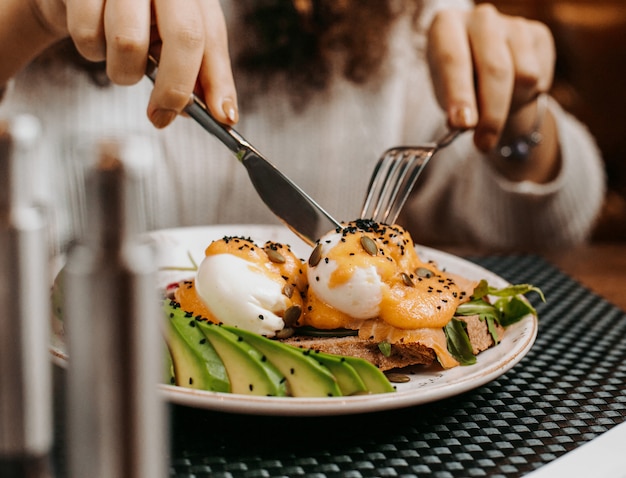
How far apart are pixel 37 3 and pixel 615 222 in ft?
7.09

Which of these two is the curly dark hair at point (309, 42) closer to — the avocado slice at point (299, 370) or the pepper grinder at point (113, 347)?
the avocado slice at point (299, 370)

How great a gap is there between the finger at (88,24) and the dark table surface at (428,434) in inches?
16.7

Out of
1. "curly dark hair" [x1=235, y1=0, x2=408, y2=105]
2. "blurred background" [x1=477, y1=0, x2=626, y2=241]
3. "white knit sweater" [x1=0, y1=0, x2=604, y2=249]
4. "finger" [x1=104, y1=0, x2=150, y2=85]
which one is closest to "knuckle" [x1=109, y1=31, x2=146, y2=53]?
"finger" [x1=104, y1=0, x2=150, y2=85]

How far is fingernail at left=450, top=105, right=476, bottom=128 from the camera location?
114cm

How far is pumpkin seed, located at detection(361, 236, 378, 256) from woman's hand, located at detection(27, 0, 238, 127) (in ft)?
0.79

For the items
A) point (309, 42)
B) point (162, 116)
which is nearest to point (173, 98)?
point (162, 116)

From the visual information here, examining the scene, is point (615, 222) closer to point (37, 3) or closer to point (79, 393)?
point (37, 3)

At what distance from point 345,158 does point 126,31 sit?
116 cm

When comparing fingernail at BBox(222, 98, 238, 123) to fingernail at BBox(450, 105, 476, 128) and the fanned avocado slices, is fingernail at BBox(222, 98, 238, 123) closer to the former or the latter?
the fanned avocado slices

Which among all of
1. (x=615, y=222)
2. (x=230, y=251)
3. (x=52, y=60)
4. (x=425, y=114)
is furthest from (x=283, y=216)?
(x=615, y=222)

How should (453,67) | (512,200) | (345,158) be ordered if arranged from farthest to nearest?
(345,158) < (512,200) < (453,67)

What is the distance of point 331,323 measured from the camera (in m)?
0.80

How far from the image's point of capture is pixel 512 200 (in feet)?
5.91

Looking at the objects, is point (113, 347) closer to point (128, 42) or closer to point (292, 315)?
point (292, 315)
